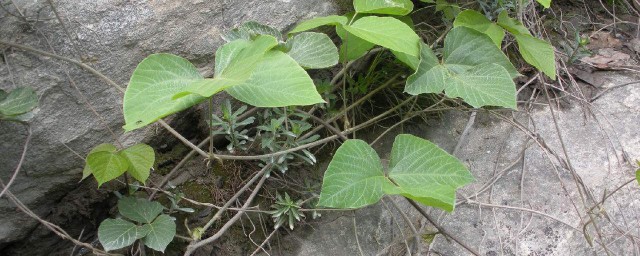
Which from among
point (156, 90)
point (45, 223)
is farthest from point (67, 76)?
point (156, 90)

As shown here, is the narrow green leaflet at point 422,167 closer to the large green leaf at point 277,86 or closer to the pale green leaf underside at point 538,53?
the large green leaf at point 277,86

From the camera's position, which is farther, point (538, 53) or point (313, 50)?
point (538, 53)

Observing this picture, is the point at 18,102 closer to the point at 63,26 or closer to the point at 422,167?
the point at 63,26

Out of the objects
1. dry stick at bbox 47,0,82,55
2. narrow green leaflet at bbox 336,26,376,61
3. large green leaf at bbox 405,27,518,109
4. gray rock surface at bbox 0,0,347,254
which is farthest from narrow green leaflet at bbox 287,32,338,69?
dry stick at bbox 47,0,82,55

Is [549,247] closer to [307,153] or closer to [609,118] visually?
[609,118]

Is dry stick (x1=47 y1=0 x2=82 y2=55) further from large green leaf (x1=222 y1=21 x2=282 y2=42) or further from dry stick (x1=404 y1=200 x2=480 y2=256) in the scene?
dry stick (x1=404 y1=200 x2=480 y2=256)
